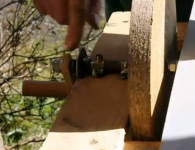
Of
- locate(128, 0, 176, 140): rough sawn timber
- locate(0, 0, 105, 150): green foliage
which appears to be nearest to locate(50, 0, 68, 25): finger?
locate(128, 0, 176, 140): rough sawn timber

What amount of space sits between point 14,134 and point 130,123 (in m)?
1.30

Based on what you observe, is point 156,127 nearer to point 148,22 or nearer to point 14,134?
point 148,22

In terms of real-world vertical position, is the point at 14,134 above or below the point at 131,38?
below

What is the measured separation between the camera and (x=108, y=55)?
98cm

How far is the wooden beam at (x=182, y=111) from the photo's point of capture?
537mm

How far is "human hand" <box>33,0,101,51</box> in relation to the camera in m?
0.59

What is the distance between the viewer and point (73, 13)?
0.59m

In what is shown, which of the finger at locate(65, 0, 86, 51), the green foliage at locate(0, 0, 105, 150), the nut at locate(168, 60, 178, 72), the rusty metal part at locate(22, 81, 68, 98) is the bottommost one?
the green foliage at locate(0, 0, 105, 150)

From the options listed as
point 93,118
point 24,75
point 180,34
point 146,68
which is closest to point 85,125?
point 93,118

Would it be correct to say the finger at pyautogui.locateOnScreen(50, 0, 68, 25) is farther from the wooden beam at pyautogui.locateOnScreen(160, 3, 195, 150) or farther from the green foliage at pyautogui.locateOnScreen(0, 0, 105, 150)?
the green foliage at pyautogui.locateOnScreen(0, 0, 105, 150)

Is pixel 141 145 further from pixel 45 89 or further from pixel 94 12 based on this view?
pixel 45 89

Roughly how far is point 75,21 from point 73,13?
0.01 metres

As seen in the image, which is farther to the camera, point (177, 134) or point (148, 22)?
point (148, 22)

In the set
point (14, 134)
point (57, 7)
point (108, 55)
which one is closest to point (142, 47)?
point (57, 7)
